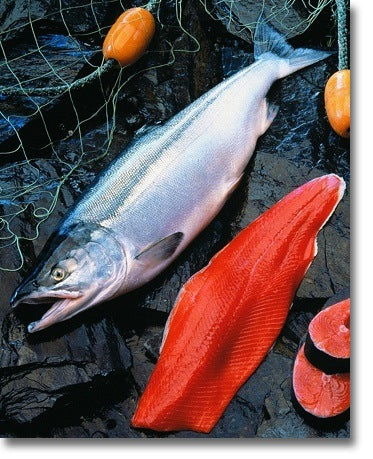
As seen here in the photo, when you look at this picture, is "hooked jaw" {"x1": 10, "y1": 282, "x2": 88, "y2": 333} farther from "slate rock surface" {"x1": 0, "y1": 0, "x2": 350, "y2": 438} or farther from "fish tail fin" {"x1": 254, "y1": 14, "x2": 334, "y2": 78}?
"fish tail fin" {"x1": 254, "y1": 14, "x2": 334, "y2": 78}

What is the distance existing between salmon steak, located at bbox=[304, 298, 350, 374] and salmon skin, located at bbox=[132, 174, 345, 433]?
0.16 metres

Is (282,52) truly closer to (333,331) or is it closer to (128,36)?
(128,36)

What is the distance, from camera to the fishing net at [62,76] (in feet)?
7.45

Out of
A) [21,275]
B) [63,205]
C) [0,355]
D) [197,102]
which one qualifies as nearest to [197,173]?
[197,102]

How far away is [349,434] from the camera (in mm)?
1823

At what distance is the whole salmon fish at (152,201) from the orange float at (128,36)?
32 cm

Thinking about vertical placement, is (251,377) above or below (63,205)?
below

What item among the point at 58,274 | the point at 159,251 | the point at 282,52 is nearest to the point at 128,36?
the point at 282,52

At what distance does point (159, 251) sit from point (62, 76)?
2.54ft

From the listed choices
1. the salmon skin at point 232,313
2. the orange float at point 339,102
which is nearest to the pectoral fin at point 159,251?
the salmon skin at point 232,313

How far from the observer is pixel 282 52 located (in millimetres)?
2430

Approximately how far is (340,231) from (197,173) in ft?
1.42

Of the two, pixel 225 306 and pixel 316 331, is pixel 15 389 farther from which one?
pixel 316 331

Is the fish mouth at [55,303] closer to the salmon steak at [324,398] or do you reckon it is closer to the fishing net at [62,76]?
the fishing net at [62,76]
